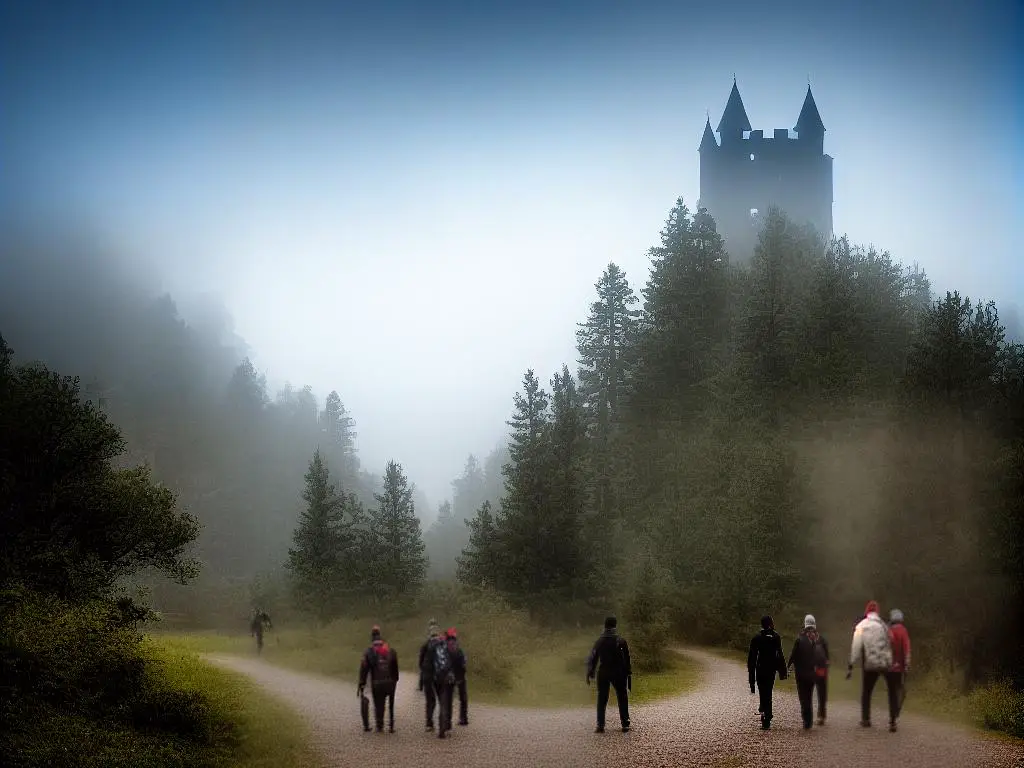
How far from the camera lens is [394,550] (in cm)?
4488

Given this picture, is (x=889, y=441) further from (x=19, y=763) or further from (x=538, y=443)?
(x=19, y=763)

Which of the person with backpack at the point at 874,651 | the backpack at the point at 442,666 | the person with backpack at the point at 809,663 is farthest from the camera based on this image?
the person with backpack at the point at 809,663

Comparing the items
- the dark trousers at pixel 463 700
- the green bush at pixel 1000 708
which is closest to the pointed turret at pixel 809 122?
the green bush at pixel 1000 708

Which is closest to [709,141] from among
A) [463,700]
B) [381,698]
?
[463,700]

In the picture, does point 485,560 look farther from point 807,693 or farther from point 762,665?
point 807,693

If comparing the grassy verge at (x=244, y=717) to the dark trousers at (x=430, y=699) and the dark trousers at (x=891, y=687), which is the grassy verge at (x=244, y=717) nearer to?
the dark trousers at (x=430, y=699)

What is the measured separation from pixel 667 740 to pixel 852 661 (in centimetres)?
393

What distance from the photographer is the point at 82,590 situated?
71.3ft

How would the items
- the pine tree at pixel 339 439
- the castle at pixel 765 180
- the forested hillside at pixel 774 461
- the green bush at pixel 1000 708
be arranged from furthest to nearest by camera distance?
the pine tree at pixel 339 439 < the castle at pixel 765 180 < the forested hillside at pixel 774 461 < the green bush at pixel 1000 708

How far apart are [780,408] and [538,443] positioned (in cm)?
1319

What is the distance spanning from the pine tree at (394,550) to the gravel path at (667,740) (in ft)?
76.2

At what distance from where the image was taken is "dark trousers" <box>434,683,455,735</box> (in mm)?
15297

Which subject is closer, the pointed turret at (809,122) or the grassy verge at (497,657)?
the grassy verge at (497,657)

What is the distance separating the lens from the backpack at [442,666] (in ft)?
49.7
